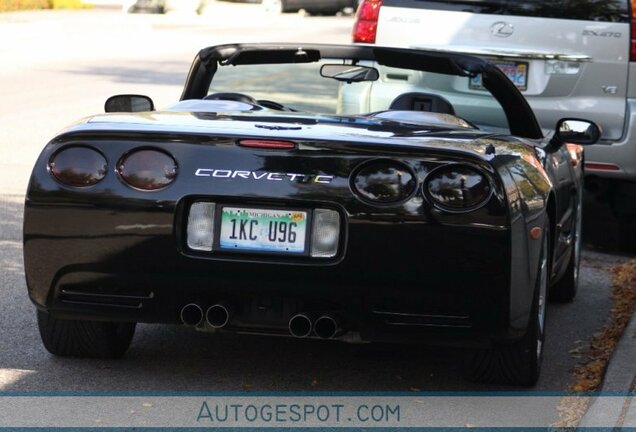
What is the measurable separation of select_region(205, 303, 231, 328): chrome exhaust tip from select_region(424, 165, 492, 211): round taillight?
34.4 inches

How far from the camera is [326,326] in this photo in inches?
205

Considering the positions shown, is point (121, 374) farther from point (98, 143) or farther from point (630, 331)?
point (630, 331)

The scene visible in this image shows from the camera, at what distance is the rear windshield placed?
9.95 metres

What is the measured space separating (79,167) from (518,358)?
1.92 metres

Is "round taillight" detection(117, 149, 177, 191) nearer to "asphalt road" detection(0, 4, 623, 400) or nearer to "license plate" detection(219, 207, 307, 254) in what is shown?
"license plate" detection(219, 207, 307, 254)

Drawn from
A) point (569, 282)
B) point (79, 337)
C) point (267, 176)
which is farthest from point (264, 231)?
point (569, 282)

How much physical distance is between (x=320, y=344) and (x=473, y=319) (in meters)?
1.41

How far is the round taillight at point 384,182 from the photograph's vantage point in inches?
201

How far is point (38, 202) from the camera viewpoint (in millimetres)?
5262

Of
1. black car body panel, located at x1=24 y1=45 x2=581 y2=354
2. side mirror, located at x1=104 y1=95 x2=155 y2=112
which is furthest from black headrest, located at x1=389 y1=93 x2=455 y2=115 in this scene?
black car body panel, located at x1=24 y1=45 x2=581 y2=354

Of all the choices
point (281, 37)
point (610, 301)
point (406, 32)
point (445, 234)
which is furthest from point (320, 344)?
point (281, 37)

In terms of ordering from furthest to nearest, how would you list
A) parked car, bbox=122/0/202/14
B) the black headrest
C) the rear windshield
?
parked car, bbox=122/0/202/14 → the rear windshield → the black headrest

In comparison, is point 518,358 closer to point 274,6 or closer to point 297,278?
point 297,278

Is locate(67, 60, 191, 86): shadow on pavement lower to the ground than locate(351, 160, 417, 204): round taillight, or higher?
lower
